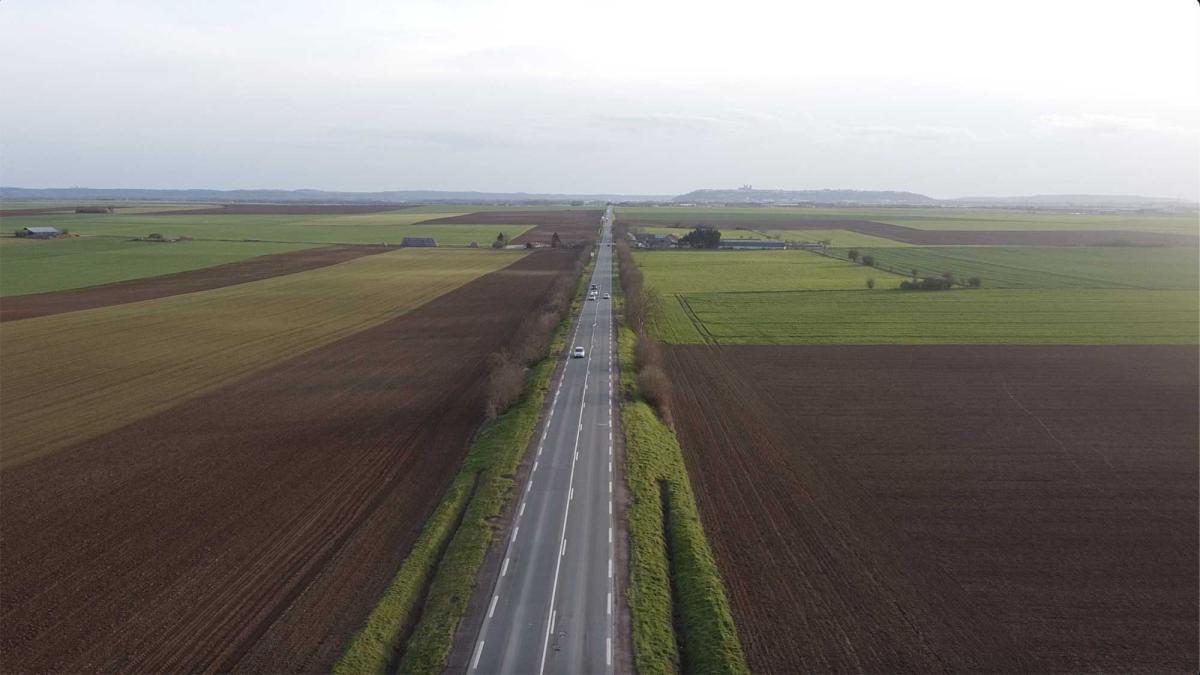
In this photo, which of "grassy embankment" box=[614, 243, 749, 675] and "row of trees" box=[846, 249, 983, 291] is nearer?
"grassy embankment" box=[614, 243, 749, 675]

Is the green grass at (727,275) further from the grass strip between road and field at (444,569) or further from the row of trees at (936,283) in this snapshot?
the grass strip between road and field at (444,569)

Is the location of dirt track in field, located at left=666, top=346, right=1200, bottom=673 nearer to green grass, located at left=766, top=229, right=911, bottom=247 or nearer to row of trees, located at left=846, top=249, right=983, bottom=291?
row of trees, located at left=846, top=249, right=983, bottom=291

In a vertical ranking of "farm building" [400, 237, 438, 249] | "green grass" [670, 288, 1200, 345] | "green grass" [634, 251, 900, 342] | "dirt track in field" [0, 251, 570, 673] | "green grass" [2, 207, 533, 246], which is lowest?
"dirt track in field" [0, 251, 570, 673]

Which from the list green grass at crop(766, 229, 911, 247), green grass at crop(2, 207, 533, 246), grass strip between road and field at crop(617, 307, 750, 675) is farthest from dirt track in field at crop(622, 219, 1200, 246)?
grass strip between road and field at crop(617, 307, 750, 675)

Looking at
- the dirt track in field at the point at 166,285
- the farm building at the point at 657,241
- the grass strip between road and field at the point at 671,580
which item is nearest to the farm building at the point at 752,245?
the farm building at the point at 657,241

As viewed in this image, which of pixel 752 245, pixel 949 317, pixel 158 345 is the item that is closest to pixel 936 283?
pixel 949 317

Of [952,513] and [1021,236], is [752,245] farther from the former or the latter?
[952,513]

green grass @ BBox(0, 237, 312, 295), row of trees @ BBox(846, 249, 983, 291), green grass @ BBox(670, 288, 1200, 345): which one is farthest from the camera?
green grass @ BBox(0, 237, 312, 295)
